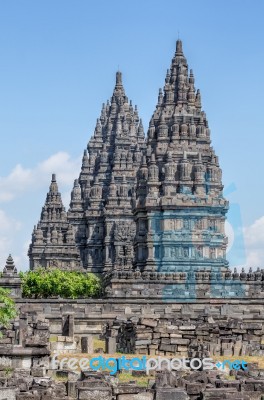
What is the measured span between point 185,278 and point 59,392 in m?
56.2

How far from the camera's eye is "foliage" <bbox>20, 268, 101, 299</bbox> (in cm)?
8838

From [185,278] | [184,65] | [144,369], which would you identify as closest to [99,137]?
[184,65]

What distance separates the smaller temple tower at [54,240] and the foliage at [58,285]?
24.2 m

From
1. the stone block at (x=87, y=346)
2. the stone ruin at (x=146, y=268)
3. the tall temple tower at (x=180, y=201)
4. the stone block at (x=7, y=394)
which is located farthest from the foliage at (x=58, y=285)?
the stone block at (x=7, y=394)

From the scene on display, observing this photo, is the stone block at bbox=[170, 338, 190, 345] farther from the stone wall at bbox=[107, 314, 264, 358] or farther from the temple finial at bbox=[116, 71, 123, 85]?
the temple finial at bbox=[116, 71, 123, 85]

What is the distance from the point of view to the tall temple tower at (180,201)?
86688 millimetres

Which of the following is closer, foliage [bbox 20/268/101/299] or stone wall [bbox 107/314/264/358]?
stone wall [bbox 107/314/264/358]

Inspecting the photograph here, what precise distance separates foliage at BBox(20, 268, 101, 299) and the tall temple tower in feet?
19.2

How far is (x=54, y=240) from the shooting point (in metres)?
124

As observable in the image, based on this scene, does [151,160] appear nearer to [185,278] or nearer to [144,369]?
[185,278]

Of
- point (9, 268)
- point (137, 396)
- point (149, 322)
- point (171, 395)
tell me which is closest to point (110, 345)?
point (149, 322)

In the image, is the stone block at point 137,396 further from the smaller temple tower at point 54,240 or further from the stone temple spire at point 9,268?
the smaller temple tower at point 54,240

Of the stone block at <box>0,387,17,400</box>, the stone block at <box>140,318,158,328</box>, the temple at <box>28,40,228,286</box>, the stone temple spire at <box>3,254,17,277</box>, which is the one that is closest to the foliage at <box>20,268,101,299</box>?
the temple at <box>28,40,228,286</box>

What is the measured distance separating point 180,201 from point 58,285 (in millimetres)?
12182
